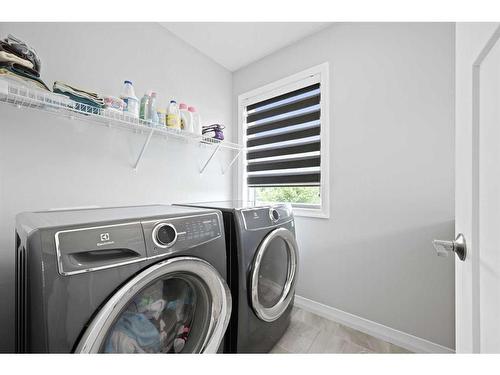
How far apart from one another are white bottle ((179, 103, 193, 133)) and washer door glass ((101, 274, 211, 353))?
116 centimetres

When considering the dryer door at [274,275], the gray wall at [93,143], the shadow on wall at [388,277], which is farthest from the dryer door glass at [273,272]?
the gray wall at [93,143]

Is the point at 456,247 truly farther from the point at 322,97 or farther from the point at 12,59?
the point at 12,59

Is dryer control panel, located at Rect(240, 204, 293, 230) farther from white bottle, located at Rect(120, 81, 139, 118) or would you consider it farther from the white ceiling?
the white ceiling

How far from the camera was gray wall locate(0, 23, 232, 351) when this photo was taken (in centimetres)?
111

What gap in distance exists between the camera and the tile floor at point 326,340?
1.46m

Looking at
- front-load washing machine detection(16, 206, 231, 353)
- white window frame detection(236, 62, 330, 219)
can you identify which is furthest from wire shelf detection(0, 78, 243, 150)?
white window frame detection(236, 62, 330, 219)

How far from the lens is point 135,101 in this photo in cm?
136

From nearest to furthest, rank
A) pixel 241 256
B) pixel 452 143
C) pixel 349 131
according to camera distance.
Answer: pixel 241 256
pixel 452 143
pixel 349 131

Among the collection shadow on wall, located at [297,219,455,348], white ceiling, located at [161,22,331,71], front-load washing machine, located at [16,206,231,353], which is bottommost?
shadow on wall, located at [297,219,455,348]
